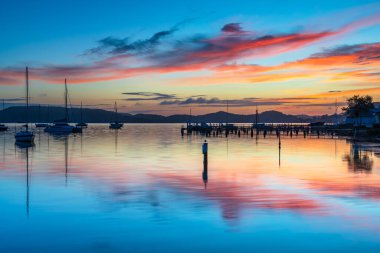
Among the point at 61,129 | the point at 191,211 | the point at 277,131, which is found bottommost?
the point at 191,211

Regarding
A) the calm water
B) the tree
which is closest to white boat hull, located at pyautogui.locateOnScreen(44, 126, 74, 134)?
the tree

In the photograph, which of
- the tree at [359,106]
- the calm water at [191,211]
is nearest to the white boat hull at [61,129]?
the tree at [359,106]

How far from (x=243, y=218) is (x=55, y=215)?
738 centimetres

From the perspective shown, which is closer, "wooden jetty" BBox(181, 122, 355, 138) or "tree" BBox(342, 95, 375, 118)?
"wooden jetty" BBox(181, 122, 355, 138)

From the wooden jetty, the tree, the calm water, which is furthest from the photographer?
the tree

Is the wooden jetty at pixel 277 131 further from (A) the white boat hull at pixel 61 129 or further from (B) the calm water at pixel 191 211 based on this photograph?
(B) the calm water at pixel 191 211

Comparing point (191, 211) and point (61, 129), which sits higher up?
point (61, 129)

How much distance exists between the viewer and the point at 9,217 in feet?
56.7

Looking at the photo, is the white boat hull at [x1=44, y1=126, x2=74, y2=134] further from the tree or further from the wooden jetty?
the tree

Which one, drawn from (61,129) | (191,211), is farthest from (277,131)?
(191,211)

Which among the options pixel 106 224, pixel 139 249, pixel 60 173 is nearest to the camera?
pixel 139 249

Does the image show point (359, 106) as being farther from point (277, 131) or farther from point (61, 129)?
point (61, 129)

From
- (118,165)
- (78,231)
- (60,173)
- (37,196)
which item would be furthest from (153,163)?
(78,231)

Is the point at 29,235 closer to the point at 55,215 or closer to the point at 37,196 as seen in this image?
the point at 55,215
